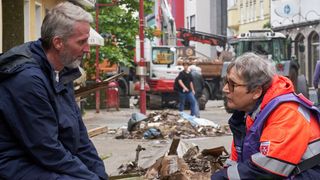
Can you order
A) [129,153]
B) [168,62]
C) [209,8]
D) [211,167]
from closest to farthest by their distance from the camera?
[211,167] → [129,153] → [168,62] → [209,8]

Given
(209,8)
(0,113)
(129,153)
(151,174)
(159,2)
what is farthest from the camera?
(209,8)

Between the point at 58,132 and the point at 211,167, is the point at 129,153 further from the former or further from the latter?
the point at 58,132

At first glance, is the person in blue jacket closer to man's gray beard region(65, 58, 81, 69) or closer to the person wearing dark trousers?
man's gray beard region(65, 58, 81, 69)

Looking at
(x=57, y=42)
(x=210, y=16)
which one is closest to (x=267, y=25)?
(x=210, y=16)

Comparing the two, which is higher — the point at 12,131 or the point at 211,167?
the point at 12,131

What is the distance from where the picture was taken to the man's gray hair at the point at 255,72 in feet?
11.4

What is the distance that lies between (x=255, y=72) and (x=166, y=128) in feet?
40.6

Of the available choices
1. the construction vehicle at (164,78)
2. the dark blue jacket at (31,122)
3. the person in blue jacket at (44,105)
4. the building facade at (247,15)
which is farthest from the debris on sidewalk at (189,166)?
the building facade at (247,15)

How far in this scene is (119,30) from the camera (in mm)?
26062

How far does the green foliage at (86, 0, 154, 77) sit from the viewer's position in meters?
25.7

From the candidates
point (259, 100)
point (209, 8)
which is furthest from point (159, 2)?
point (209, 8)

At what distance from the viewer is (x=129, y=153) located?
12.7 metres

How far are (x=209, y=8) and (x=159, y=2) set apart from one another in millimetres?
39533

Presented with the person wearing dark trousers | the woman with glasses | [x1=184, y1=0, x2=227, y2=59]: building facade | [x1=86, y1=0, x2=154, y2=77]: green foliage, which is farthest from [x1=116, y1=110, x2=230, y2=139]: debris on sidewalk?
[x1=184, y1=0, x2=227, y2=59]: building facade
